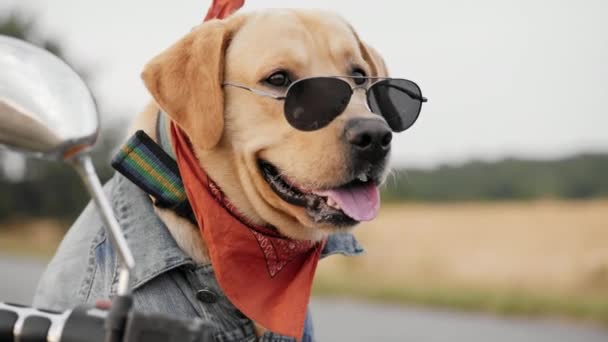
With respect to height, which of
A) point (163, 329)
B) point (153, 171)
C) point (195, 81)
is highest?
point (195, 81)

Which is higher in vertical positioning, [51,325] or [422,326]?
[422,326]

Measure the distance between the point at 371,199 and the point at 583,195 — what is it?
34.0ft

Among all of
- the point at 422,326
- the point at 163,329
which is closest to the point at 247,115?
the point at 163,329

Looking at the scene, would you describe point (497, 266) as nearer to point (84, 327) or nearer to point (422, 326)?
point (422, 326)

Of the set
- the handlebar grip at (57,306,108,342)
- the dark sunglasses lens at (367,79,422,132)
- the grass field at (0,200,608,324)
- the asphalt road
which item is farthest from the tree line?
the handlebar grip at (57,306,108,342)

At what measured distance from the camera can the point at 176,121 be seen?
267 cm

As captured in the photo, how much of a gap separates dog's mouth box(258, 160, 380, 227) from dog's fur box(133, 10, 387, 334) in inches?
1.2

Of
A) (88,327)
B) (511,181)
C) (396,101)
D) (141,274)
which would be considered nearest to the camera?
(88,327)

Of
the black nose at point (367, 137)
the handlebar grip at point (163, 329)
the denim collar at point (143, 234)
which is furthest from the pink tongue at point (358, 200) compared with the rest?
the handlebar grip at point (163, 329)

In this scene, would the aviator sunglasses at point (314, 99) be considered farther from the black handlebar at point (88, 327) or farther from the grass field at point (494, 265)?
the grass field at point (494, 265)

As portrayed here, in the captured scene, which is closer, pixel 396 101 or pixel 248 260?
pixel 248 260

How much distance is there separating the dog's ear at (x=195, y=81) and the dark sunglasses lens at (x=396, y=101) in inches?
23.4

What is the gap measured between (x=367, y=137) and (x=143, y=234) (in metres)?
0.84

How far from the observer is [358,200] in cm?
285
